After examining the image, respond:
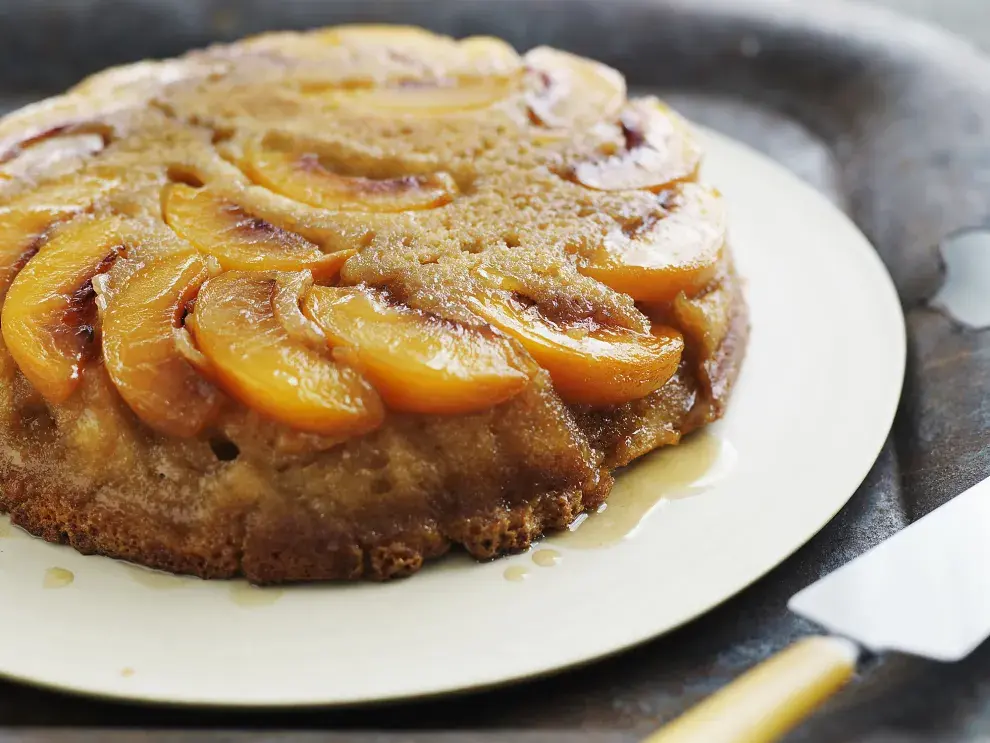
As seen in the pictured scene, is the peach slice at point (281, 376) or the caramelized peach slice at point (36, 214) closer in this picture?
the peach slice at point (281, 376)

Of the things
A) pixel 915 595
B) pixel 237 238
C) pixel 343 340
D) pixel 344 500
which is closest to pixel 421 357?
pixel 343 340

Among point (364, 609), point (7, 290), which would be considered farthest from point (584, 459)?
point (7, 290)

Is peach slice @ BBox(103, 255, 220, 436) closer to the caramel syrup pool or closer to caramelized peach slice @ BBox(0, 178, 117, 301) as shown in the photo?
caramelized peach slice @ BBox(0, 178, 117, 301)

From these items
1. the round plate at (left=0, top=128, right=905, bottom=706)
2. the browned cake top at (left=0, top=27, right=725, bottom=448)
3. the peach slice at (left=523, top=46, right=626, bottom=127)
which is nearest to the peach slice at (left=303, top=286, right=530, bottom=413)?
the browned cake top at (left=0, top=27, right=725, bottom=448)

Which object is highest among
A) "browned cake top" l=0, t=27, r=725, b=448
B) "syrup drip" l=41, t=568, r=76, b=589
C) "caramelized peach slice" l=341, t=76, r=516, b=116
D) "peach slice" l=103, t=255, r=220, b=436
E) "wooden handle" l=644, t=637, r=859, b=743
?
"caramelized peach slice" l=341, t=76, r=516, b=116

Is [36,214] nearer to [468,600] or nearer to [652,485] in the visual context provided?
[468,600]

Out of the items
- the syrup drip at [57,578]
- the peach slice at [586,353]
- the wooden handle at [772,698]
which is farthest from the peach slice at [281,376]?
the wooden handle at [772,698]

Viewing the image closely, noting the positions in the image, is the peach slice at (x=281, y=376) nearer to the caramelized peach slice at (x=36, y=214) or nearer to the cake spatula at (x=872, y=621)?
the caramelized peach slice at (x=36, y=214)
